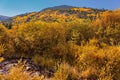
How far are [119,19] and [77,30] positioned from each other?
10.2 metres

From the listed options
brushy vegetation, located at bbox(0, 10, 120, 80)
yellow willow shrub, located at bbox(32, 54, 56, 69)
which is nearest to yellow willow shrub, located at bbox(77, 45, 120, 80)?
brushy vegetation, located at bbox(0, 10, 120, 80)

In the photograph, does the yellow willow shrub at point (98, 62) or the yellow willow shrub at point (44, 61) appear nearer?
the yellow willow shrub at point (98, 62)

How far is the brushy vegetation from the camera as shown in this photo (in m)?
42.6

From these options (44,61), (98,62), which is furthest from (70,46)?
(98,62)

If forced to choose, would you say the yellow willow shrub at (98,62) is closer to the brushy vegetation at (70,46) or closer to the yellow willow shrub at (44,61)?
the brushy vegetation at (70,46)

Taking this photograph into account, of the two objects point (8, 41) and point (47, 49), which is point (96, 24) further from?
point (8, 41)

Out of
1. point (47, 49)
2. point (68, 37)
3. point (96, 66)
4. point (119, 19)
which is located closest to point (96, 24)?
point (119, 19)

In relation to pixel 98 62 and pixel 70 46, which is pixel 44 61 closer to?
pixel 70 46

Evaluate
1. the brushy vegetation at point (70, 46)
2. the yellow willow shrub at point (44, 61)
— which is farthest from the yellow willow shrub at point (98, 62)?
the yellow willow shrub at point (44, 61)

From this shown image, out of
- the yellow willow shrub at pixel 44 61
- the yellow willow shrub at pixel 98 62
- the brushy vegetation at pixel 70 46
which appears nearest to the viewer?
the yellow willow shrub at pixel 98 62

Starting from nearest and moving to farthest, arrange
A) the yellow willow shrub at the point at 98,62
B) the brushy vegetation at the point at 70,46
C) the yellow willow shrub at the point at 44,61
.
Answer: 1. the yellow willow shrub at the point at 98,62
2. the brushy vegetation at the point at 70,46
3. the yellow willow shrub at the point at 44,61

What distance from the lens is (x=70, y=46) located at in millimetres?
49594

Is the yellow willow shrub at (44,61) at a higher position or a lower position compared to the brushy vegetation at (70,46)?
lower

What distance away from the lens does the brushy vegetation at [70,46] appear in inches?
1676
